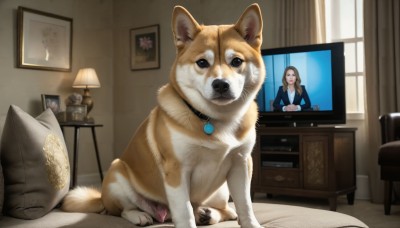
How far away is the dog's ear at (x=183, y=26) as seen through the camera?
48.9 inches

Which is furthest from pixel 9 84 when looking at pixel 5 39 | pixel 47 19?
pixel 47 19

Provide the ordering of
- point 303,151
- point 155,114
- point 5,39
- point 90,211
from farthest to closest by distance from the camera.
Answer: point 5,39, point 303,151, point 90,211, point 155,114

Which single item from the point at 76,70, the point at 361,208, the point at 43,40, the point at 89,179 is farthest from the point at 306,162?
the point at 43,40

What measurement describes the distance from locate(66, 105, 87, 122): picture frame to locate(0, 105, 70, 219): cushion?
2.63 meters

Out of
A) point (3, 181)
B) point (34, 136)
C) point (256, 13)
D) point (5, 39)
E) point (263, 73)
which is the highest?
point (5, 39)

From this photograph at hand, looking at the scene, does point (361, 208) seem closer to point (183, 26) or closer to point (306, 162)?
point (306, 162)

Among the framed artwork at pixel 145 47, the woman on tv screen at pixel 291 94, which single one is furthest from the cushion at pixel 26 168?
the framed artwork at pixel 145 47

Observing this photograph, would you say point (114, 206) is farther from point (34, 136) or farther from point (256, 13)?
point (256, 13)

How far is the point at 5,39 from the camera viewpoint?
407 cm

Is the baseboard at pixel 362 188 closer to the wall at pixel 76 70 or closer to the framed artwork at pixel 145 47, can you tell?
the framed artwork at pixel 145 47

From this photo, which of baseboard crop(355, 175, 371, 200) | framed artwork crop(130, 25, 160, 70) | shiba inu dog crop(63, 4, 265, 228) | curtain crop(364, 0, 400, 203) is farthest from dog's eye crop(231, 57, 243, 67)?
framed artwork crop(130, 25, 160, 70)

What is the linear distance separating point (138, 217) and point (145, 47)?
379 centimetres

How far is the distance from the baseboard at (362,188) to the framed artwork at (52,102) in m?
2.99

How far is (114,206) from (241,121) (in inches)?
21.2
